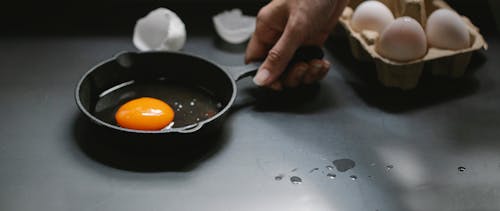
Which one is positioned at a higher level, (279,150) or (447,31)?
(447,31)

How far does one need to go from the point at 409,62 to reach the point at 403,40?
0.05m

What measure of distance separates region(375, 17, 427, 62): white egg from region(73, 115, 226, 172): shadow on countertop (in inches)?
16.9

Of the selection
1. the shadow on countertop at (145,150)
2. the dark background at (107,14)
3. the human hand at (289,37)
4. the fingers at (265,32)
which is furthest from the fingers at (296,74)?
the dark background at (107,14)

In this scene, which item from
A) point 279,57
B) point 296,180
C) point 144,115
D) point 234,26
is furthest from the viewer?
point 234,26

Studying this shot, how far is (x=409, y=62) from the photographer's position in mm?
1425

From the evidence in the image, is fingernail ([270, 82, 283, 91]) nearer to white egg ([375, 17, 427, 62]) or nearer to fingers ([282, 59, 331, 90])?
fingers ([282, 59, 331, 90])

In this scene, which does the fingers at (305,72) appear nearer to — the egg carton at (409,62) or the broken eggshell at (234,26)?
the egg carton at (409,62)

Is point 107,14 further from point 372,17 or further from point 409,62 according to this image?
point 409,62

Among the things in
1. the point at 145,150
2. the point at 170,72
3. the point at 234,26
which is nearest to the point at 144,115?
the point at 145,150

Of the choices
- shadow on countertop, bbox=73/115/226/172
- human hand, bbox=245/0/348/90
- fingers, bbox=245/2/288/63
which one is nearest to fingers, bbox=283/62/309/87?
human hand, bbox=245/0/348/90

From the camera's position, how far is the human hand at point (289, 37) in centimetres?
140

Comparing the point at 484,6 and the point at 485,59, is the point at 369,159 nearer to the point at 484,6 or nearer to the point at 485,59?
the point at 485,59

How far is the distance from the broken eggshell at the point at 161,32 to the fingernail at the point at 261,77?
24 cm

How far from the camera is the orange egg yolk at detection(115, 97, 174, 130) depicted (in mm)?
1294
